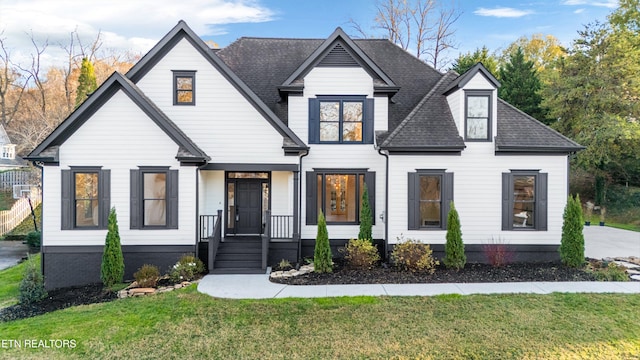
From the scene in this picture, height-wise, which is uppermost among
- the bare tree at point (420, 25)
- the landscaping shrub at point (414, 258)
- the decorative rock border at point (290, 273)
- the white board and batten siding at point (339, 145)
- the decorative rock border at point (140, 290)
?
the bare tree at point (420, 25)

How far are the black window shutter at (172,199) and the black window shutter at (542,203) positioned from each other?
10897 mm

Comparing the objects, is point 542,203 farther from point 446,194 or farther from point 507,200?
point 446,194

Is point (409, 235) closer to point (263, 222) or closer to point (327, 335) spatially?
point (263, 222)

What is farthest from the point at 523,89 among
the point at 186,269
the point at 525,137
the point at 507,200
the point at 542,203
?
the point at 186,269

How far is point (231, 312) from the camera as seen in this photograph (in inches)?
280

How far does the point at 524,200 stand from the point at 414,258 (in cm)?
426

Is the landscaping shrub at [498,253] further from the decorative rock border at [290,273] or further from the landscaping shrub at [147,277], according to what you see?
the landscaping shrub at [147,277]

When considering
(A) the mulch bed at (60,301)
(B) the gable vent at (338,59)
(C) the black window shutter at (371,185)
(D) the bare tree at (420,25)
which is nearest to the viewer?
(A) the mulch bed at (60,301)

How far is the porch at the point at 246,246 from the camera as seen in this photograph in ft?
33.8

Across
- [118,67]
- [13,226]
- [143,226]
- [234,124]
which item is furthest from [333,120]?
[118,67]

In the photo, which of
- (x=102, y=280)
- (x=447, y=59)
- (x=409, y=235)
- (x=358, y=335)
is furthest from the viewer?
(x=447, y=59)

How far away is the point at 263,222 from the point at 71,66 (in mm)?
32023

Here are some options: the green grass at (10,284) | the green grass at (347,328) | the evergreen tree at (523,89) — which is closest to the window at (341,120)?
the green grass at (347,328)

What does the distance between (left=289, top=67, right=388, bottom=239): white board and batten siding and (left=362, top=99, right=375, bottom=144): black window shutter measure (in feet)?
0.43
